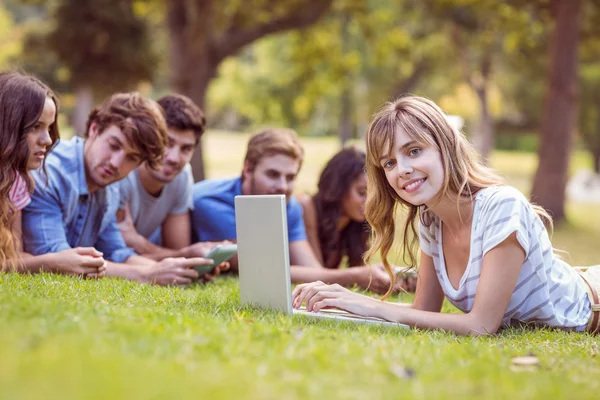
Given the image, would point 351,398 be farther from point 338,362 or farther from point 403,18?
point 403,18

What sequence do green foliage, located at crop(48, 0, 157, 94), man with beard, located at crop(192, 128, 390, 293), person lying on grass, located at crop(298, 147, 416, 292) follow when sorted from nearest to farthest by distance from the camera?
man with beard, located at crop(192, 128, 390, 293) → person lying on grass, located at crop(298, 147, 416, 292) → green foliage, located at crop(48, 0, 157, 94)

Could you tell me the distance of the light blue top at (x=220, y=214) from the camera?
23.6 ft

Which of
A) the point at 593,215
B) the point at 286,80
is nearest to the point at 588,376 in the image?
the point at 593,215

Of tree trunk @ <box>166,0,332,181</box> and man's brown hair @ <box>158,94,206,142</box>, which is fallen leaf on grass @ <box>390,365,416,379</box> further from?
tree trunk @ <box>166,0,332,181</box>

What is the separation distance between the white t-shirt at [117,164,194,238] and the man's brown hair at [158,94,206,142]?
52cm

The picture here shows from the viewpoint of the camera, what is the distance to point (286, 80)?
96.9 feet

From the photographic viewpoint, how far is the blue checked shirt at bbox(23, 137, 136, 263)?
5668 millimetres

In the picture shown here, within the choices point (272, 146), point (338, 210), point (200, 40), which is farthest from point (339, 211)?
point (200, 40)

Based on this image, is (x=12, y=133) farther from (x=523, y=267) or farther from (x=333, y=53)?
(x=333, y=53)

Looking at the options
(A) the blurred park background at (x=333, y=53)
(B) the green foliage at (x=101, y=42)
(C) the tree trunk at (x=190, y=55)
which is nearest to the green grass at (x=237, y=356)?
(A) the blurred park background at (x=333, y=53)

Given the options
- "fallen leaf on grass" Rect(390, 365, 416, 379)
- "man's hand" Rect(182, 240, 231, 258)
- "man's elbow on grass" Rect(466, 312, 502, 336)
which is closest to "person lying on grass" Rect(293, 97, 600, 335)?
"man's elbow on grass" Rect(466, 312, 502, 336)

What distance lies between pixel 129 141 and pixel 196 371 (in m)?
3.35

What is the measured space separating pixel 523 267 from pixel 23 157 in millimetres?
3456

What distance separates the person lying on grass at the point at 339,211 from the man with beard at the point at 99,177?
1838 millimetres
